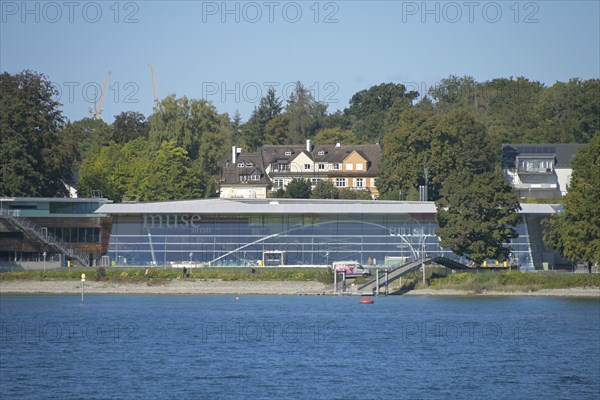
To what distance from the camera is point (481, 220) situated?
84125 millimetres

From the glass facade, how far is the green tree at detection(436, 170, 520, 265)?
18.8 ft

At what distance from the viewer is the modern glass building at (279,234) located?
9069 centimetres

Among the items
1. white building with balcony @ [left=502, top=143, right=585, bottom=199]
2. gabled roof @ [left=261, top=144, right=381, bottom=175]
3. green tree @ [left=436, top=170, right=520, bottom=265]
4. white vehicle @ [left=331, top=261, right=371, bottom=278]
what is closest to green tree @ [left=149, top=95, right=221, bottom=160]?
gabled roof @ [left=261, top=144, right=381, bottom=175]

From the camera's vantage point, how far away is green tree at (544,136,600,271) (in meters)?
81.7

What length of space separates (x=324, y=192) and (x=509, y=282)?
4173 centimetres

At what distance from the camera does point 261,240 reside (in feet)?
299

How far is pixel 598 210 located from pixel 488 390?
39781 millimetres

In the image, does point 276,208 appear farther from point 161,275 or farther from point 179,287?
point 179,287

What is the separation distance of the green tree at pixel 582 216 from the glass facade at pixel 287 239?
6.53 m

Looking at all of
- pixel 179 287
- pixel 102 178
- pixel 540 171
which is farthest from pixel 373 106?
pixel 179 287

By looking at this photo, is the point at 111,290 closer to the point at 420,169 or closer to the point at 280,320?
the point at 280,320

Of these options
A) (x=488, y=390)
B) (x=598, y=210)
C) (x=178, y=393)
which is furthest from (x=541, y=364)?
(x=598, y=210)

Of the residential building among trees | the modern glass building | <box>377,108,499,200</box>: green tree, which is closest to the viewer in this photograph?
the modern glass building

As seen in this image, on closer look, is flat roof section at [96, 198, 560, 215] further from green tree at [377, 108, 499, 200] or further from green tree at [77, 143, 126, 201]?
green tree at [77, 143, 126, 201]
